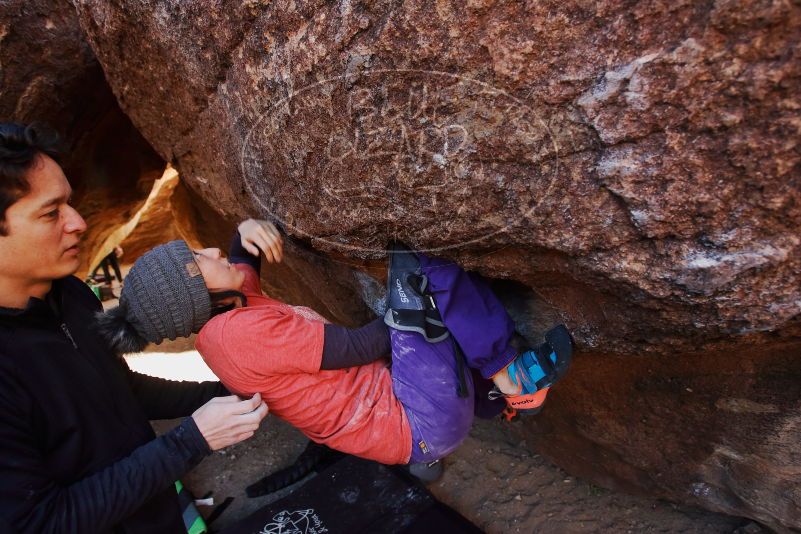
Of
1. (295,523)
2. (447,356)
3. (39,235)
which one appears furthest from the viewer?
(295,523)

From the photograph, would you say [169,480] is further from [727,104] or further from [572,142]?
[727,104]

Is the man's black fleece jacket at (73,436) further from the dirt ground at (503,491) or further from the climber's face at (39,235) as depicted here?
the dirt ground at (503,491)

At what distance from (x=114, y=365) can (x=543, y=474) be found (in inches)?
85.3

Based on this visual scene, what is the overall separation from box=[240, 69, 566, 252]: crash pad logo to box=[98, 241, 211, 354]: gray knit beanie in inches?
17.6

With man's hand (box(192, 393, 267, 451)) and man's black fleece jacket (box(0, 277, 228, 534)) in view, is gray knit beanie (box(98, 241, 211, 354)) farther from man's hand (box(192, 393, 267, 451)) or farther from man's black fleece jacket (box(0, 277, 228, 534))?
man's hand (box(192, 393, 267, 451))

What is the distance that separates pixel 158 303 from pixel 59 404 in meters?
0.36

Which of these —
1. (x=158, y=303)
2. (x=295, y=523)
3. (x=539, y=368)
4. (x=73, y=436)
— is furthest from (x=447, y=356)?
(x=295, y=523)

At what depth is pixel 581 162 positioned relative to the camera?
46.6 inches

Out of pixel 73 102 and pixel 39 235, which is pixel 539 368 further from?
pixel 73 102

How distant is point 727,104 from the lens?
3.21 feet

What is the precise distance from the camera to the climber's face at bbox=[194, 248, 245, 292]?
161 cm

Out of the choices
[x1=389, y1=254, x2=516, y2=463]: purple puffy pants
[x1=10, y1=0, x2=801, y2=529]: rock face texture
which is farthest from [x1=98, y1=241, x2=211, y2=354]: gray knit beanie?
[x1=389, y1=254, x2=516, y2=463]: purple puffy pants

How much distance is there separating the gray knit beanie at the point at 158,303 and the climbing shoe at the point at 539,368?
39.9 inches

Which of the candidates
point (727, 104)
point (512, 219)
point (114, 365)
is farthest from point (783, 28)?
point (114, 365)
